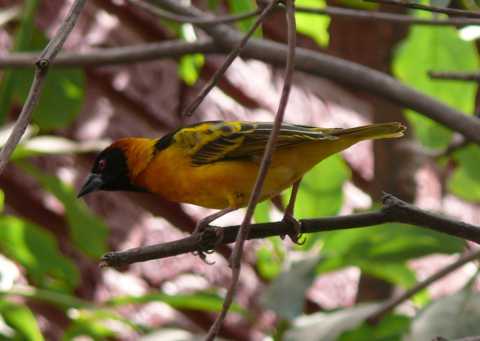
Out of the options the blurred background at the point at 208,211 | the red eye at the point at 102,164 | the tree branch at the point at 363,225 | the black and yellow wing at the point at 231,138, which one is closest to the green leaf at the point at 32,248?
the blurred background at the point at 208,211

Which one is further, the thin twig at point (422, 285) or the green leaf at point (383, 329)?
the green leaf at point (383, 329)

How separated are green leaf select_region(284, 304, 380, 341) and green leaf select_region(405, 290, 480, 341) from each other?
0.22m

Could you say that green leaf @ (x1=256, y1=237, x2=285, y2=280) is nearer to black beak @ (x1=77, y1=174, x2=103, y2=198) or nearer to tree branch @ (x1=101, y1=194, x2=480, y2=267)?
black beak @ (x1=77, y1=174, x2=103, y2=198)

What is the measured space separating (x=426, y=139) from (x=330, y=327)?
2.51ft

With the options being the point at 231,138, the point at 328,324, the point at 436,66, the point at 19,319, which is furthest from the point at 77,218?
the point at 436,66

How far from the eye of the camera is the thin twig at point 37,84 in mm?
1038

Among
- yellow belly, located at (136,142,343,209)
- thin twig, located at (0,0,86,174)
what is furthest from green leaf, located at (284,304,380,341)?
thin twig, located at (0,0,86,174)

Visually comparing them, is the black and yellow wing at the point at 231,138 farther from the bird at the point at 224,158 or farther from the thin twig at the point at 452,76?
the thin twig at the point at 452,76

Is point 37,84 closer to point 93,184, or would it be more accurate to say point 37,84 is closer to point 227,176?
point 227,176

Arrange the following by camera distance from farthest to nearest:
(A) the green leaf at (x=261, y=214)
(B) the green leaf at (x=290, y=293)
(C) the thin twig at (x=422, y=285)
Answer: (A) the green leaf at (x=261, y=214) → (B) the green leaf at (x=290, y=293) → (C) the thin twig at (x=422, y=285)

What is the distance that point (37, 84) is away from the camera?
1.08 meters

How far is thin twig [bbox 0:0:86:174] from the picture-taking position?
3.41 feet

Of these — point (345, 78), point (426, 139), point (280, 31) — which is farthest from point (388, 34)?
point (345, 78)

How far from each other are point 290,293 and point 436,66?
0.89 m
